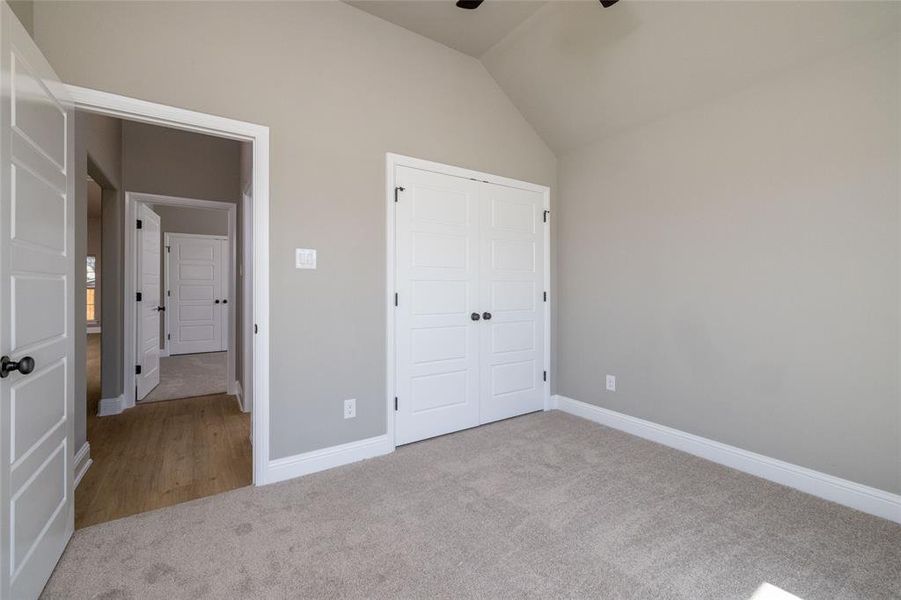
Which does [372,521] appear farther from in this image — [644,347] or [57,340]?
[644,347]

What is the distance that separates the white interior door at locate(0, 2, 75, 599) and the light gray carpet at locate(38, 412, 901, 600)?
11.6 inches

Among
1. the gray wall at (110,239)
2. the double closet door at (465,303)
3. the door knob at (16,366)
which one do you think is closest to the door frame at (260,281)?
the double closet door at (465,303)

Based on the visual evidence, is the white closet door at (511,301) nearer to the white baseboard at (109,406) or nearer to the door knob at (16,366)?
the door knob at (16,366)

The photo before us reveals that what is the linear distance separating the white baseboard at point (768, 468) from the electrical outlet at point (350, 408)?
2.07 meters

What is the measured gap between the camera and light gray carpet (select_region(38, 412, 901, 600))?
1.59 meters

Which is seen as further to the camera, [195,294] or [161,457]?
[195,294]

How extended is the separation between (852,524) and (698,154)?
2.28 metres

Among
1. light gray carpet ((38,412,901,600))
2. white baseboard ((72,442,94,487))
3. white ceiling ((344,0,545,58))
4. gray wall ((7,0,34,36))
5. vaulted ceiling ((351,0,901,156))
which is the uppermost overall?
white ceiling ((344,0,545,58))

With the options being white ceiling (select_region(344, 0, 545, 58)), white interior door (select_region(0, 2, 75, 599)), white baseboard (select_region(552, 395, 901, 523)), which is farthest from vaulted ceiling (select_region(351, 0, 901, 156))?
white baseboard (select_region(552, 395, 901, 523))

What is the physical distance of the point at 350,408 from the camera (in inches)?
107

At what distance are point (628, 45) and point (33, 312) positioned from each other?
341 cm

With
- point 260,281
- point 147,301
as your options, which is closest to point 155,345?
point 147,301

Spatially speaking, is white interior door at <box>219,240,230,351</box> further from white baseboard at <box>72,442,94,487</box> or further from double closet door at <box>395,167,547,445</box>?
double closet door at <box>395,167,547,445</box>

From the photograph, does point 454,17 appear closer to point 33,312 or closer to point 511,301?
point 511,301
